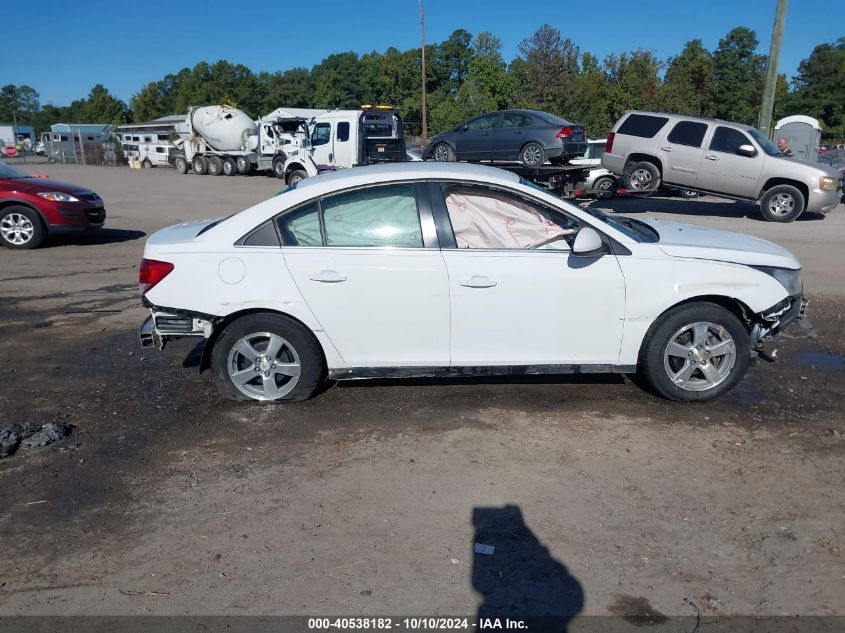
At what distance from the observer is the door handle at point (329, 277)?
4.92 meters

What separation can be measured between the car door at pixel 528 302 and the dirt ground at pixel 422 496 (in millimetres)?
436

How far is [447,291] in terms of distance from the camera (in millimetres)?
4871

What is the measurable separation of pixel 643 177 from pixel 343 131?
11790mm

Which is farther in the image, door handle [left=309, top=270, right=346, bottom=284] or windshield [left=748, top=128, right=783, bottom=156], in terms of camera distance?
windshield [left=748, top=128, right=783, bottom=156]

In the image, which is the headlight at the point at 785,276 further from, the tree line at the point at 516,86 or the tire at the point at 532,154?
the tree line at the point at 516,86

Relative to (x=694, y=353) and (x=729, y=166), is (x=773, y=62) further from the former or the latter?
(x=694, y=353)

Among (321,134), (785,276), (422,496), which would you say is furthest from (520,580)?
(321,134)

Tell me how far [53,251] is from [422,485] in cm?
1058

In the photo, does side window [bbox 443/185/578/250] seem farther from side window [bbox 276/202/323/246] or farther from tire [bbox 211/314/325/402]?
tire [bbox 211/314/325/402]

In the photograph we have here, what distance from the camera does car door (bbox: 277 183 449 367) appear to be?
4898mm

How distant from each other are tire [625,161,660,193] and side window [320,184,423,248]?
12.7 metres

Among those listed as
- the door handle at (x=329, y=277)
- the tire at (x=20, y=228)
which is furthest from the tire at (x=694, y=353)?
the tire at (x=20, y=228)

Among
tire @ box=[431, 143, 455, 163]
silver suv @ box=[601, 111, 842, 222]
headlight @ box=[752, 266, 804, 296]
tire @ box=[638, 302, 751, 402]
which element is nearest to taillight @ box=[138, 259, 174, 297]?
tire @ box=[638, 302, 751, 402]

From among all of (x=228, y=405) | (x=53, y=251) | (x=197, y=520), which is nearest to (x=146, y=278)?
(x=228, y=405)
